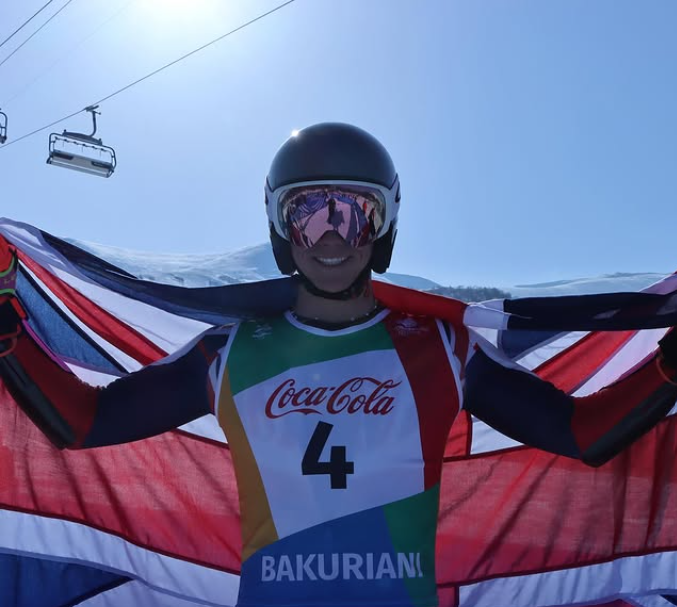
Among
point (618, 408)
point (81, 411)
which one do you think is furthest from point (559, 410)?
point (81, 411)

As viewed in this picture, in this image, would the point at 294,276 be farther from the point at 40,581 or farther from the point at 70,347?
the point at 40,581

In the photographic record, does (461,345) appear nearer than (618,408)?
No

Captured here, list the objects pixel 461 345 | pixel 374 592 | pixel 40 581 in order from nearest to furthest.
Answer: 1. pixel 374 592
2. pixel 461 345
3. pixel 40 581

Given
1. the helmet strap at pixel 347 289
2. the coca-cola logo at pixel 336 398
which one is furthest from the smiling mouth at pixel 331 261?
the coca-cola logo at pixel 336 398

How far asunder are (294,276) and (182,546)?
4.69ft

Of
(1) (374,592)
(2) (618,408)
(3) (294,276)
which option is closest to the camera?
(1) (374,592)

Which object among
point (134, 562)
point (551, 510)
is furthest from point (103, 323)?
point (551, 510)

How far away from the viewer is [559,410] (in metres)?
2.63

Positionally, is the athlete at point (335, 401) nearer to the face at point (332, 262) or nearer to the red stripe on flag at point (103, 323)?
the face at point (332, 262)

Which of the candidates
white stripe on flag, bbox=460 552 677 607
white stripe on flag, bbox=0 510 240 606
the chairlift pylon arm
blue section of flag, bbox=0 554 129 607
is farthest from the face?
the chairlift pylon arm

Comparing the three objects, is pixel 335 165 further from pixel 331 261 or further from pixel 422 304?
pixel 422 304

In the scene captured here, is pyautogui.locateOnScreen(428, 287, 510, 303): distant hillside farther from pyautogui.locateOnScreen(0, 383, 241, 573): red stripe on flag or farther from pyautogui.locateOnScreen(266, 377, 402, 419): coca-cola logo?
pyautogui.locateOnScreen(0, 383, 241, 573): red stripe on flag

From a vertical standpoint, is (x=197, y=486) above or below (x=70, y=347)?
below

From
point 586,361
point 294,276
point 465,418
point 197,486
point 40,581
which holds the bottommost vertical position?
point 40,581
